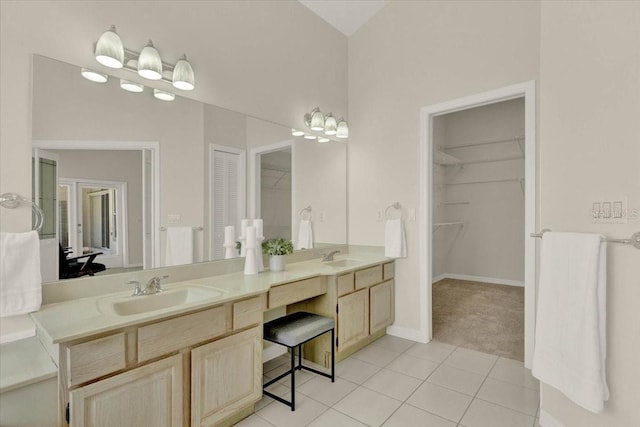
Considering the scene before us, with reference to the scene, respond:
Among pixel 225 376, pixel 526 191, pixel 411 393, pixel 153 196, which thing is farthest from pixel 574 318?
pixel 153 196

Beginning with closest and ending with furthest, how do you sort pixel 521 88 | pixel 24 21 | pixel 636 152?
1. pixel 636 152
2. pixel 24 21
3. pixel 521 88

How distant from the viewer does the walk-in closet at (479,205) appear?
17.3 feet

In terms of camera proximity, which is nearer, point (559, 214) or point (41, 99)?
point (41, 99)

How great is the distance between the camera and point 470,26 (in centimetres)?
295

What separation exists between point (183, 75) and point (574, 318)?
8.67ft

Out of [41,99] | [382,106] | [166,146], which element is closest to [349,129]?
[382,106]

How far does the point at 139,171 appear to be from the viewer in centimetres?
204

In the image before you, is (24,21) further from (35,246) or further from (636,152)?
(636,152)

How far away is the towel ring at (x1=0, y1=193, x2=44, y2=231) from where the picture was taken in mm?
1570

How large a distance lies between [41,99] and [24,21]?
1.24 ft

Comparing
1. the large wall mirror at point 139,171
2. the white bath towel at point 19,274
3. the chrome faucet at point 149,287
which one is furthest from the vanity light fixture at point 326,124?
the white bath towel at point 19,274

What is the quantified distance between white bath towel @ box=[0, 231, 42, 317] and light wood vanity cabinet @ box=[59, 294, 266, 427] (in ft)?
1.55

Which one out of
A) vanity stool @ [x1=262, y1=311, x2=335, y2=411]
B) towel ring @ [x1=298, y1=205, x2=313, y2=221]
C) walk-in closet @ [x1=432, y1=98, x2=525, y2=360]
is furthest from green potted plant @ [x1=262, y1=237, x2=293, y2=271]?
walk-in closet @ [x1=432, y1=98, x2=525, y2=360]

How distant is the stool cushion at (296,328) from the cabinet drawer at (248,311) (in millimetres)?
255
